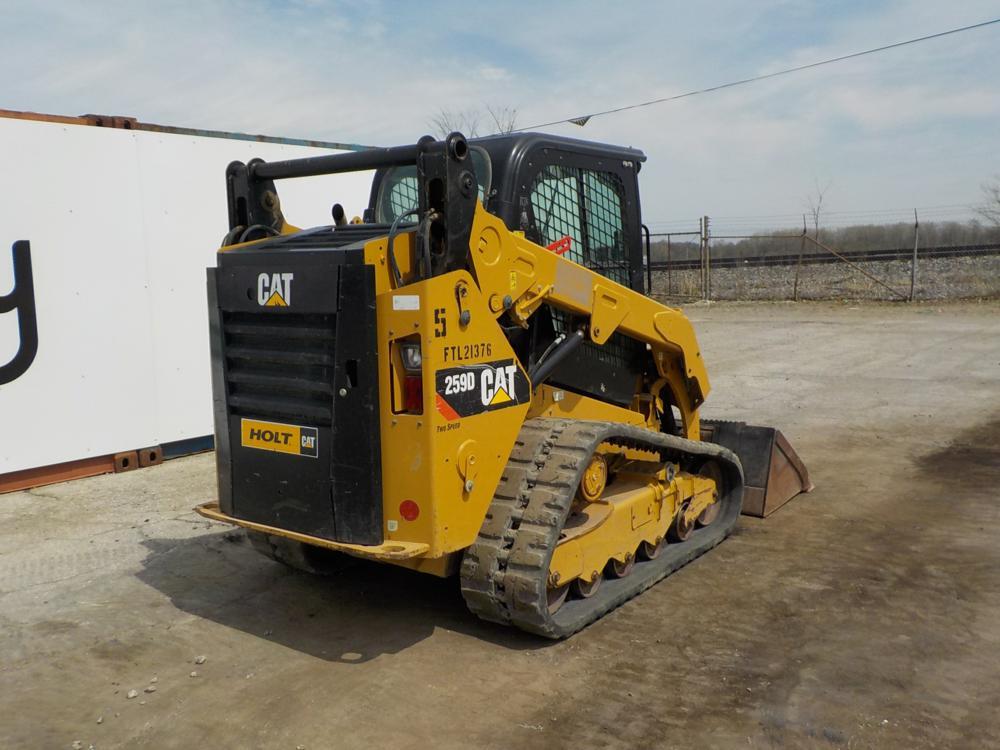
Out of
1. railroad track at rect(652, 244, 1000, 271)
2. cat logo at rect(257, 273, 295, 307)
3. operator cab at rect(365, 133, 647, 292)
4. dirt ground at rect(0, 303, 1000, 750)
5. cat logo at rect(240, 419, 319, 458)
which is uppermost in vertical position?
operator cab at rect(365, 133, 647, 292)

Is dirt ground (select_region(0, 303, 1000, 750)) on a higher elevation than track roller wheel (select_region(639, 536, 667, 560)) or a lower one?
lower

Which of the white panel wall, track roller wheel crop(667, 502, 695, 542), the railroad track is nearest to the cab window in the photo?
track roller wheel crop(667, 502, 695, 542)

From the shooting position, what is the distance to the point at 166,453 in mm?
9000

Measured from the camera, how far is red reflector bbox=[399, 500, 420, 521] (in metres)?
4.13

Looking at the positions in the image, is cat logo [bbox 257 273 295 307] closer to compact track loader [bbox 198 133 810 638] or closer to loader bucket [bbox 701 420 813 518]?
compact track loader [bbox 198 133 810 638]

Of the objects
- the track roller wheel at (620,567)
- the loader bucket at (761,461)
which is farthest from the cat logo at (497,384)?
the loader bucket at (761,461)

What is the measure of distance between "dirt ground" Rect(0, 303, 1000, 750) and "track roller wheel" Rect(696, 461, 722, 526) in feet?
0.96

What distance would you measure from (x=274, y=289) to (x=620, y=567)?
2518 mm

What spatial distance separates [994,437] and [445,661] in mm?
6993

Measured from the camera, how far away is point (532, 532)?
14.3 ft

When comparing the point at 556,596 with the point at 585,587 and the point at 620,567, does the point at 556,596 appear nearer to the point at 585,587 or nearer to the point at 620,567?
the point at 585,587

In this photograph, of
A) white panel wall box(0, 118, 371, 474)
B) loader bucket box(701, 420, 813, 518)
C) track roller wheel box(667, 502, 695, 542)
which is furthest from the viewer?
white panel wall box(0, 118, 371, 474)

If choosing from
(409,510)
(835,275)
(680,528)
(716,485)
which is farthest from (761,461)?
(835,275)

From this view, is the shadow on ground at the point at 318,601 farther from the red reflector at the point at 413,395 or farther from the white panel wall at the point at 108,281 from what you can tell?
the white panel wall at the point at 108,281
